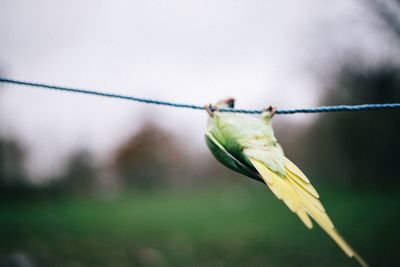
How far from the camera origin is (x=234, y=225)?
7938 mm

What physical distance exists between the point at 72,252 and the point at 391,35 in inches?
260

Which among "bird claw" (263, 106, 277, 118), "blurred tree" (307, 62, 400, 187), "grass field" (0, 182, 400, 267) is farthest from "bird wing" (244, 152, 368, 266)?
"blurred tree" (307, 62, 400, 187)

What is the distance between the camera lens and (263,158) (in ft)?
3.62

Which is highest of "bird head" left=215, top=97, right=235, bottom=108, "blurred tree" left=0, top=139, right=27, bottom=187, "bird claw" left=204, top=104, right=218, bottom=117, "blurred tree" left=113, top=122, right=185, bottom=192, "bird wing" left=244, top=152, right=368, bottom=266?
"bird head" left=215, top=97, right=235, bottom=108

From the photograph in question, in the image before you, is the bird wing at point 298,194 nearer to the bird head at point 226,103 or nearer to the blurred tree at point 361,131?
the bird head at point 226,103

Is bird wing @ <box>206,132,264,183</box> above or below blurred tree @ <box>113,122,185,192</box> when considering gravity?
above

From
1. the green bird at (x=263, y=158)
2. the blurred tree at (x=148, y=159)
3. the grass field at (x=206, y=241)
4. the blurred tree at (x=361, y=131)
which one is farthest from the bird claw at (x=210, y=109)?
the blurred tree at (x=148, y=159)

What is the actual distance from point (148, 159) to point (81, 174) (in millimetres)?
9514

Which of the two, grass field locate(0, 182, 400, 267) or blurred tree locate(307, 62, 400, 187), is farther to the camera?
blurred tree locate(307, 62, 400, 187)

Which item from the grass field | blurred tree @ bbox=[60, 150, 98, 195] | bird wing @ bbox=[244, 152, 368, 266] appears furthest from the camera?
blurred tree @ bbox=[60, 150, 98, 195]

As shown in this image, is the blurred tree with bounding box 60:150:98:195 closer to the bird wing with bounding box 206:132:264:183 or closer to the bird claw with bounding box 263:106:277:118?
the bird wing with bounding box 206:132:264:183

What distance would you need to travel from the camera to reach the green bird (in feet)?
3.14

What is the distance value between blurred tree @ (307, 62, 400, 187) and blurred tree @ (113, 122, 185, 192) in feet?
46.6

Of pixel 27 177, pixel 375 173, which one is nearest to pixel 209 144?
pixel 375 173
